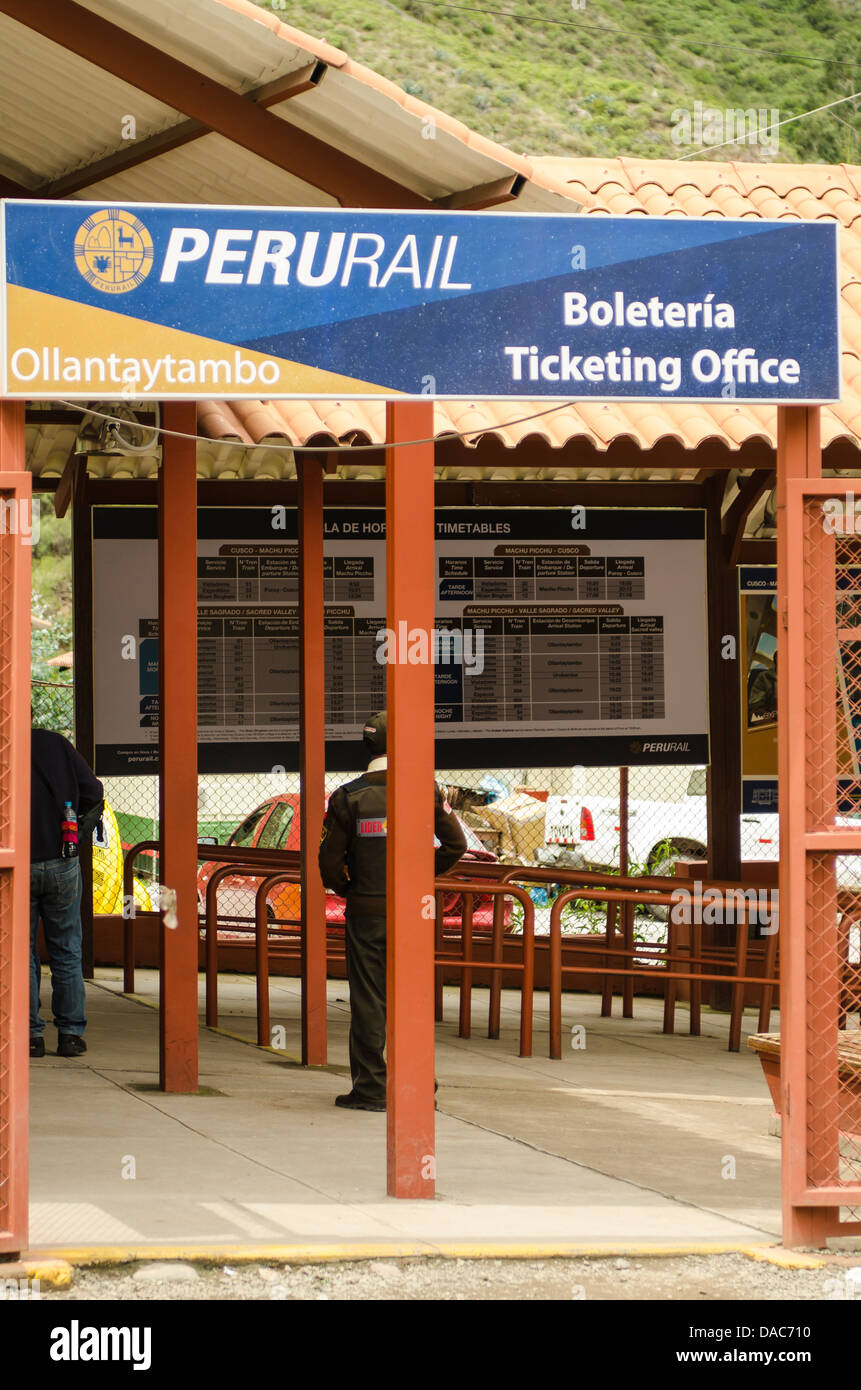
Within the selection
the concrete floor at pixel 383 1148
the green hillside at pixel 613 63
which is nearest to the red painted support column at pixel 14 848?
the concrete floor at pixel 383 1148

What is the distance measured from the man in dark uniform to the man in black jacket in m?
1.65

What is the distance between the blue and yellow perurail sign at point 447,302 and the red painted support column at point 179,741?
7.57 ft

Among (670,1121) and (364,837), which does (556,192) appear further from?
(670,1121)

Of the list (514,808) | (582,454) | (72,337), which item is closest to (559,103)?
(514,808)

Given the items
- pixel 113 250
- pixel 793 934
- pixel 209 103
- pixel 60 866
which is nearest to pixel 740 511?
pixel 60 866

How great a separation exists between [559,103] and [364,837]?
59729 millimetres

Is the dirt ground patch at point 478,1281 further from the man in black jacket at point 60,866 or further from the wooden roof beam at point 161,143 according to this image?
the wooden roof beam at point 161,143

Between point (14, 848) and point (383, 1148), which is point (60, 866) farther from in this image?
point (14, 848)

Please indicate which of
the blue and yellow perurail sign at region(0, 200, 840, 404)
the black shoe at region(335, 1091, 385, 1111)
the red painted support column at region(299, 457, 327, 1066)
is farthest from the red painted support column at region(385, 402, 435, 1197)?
the red painted support column at region(299, 457, 327, 1066)

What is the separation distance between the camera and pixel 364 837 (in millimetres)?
7410

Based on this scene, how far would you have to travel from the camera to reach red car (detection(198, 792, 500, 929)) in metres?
11.8

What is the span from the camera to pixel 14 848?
4.97 metres

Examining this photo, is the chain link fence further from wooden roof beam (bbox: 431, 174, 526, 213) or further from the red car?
wooden roof beam (bbox: 431, 174, 526, 213)

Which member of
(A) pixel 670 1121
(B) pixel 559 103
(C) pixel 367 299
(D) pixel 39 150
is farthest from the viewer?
(B) pixel 559 103
